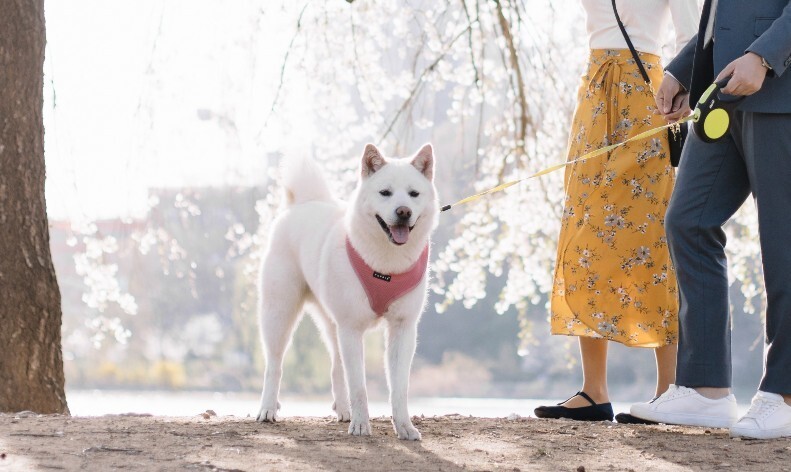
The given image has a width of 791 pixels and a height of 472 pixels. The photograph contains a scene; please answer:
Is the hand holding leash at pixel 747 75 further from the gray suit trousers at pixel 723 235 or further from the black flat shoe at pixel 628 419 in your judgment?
the black flat shoe at pixel 628 419

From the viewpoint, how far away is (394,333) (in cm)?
284

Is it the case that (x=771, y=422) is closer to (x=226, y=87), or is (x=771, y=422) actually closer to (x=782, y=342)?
(x=782, y=342)

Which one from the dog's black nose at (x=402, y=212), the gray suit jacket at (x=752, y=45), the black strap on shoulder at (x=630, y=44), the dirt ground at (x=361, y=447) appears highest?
the black strap on shoulder at (x=630, y=44)

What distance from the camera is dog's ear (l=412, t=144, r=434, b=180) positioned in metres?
3.00

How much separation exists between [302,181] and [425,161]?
58 centimetres

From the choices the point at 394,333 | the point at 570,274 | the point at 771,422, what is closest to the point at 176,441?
the point at 394,333

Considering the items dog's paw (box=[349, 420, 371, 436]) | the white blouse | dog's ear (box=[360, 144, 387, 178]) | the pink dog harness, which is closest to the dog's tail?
dog's ear (box=[360, 144, 387, 178])

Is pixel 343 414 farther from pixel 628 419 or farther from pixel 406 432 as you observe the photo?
pixel 628 419

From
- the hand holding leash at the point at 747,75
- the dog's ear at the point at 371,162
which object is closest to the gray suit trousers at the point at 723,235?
the hand holding leash at the point at 747,75

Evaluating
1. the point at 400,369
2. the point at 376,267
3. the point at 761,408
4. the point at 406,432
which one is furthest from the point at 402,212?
the point at 761,408

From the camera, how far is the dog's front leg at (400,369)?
8.88 feet

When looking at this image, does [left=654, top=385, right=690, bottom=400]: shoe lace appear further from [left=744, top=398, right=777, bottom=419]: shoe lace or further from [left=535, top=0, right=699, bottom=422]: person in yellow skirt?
[left=535, top=0, right=699, bottom=422]: person in yellow skirt

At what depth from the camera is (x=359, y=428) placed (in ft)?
9.06

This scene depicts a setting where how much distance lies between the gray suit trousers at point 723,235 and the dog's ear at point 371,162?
3.03 feet
